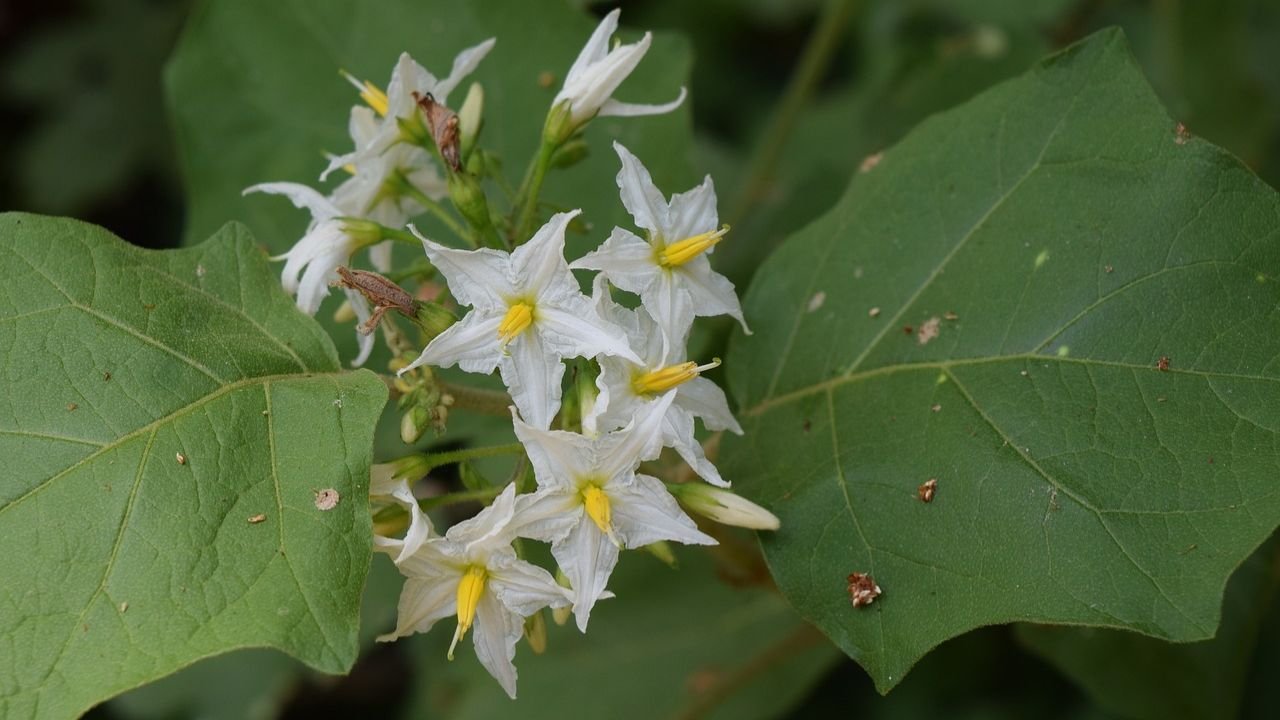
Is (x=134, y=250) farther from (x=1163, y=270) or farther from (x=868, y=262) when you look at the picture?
(x=1163, y=270)

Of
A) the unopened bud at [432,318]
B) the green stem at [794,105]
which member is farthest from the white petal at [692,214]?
the green stem at [794,105]

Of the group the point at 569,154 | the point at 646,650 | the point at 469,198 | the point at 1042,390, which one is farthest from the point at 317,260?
the point at 646,650

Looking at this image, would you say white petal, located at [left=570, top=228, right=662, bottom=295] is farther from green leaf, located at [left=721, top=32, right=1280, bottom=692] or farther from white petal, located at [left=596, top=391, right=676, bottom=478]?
green leaf, located at [left=721, top=32, right=1280, bottom=692]

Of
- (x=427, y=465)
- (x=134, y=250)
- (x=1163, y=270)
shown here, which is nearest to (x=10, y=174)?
(x=134, y=250)

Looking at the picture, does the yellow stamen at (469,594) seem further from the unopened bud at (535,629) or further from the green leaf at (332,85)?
the green leaf at (332,85)

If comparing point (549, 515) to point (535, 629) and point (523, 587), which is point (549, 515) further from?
point (535, 629)

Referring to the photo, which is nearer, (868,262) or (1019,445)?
(1019,445)

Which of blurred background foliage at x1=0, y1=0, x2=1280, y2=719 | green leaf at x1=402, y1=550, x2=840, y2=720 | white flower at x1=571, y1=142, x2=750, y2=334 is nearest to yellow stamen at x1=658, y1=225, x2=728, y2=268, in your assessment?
white flower at x1=571, y1=142, x2=750, y2=334
